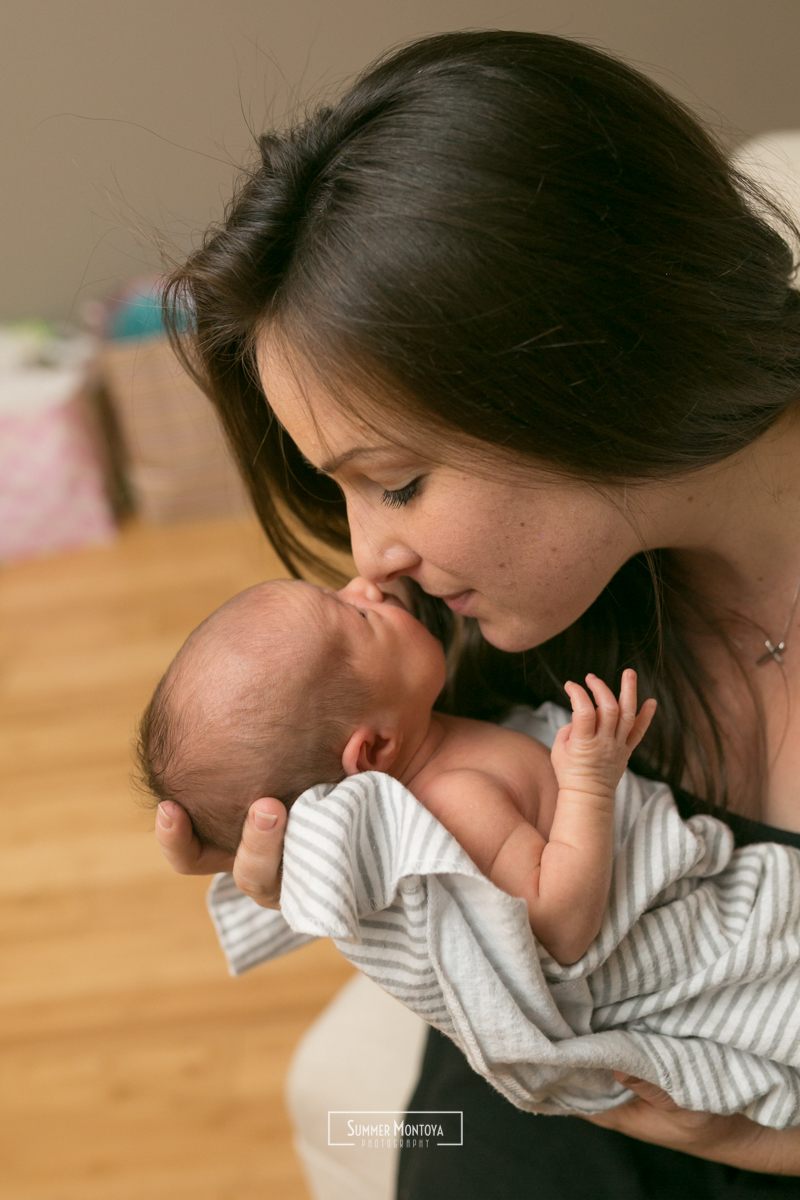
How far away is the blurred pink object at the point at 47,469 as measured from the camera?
3.25 m

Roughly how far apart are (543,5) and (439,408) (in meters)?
2.16

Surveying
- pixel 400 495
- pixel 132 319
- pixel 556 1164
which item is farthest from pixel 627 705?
pixel 132 319

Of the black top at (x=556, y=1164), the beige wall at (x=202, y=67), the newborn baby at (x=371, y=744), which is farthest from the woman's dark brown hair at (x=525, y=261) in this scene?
the beige wall at (x=202, y=67)

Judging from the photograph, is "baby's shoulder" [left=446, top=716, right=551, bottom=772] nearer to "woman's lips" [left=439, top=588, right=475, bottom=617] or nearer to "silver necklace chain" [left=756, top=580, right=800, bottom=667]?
"woman's lips" [left=439, top=588, right=475, bottom=617]

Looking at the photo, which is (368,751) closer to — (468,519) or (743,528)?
(468,519)

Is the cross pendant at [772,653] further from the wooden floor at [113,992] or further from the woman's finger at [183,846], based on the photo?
the wooden floor at [113,992]

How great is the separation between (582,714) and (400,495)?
263 mm

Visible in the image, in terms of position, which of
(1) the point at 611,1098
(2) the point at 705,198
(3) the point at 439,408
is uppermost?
(2) the point at 705,198

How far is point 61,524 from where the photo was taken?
342 cm

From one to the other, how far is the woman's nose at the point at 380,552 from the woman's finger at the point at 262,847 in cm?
25

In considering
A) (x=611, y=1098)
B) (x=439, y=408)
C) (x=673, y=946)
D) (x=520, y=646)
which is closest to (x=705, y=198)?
(x=439, y=408)

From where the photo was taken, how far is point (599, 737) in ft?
2.85

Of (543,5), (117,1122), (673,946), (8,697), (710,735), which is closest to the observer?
(673,946)

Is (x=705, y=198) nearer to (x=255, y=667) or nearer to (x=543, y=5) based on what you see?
(x=255, y=667)
